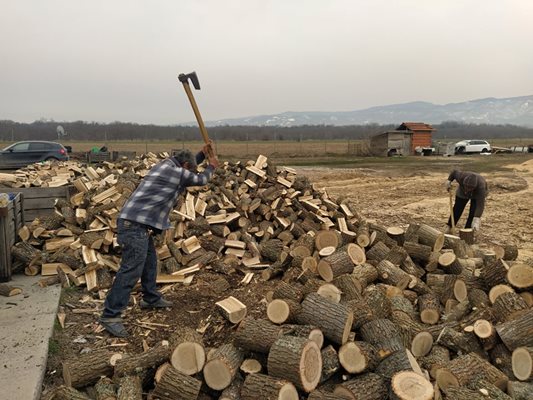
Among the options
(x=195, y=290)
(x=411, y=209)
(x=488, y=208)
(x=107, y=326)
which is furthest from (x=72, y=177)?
(x=488, y=208)

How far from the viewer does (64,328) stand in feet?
14.8

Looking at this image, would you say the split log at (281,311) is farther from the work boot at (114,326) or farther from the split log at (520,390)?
the split log at (520,390)

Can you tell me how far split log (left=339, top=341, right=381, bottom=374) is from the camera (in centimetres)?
338

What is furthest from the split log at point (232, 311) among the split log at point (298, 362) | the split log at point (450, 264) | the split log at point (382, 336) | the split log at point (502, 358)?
the split log at point (450, 264)

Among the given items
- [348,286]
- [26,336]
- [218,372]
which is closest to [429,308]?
[348,286]

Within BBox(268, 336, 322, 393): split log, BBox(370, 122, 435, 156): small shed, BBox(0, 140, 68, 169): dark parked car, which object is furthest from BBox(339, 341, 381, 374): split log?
BBox(370, 122, 435, 156): small shed

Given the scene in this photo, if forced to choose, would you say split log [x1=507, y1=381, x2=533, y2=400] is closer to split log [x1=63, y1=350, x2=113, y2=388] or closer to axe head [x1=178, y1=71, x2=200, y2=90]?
split log [x1=63, y1=350, x2=113, y2=388]

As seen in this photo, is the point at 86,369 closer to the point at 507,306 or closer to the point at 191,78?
the point at 191,78

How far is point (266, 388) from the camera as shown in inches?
124

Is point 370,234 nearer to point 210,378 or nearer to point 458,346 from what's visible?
point 458,346

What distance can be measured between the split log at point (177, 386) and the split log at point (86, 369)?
1.87 ft

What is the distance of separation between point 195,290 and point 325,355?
8.00ft

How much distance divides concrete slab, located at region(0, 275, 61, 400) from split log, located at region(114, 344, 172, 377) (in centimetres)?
59

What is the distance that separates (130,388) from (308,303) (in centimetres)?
155
